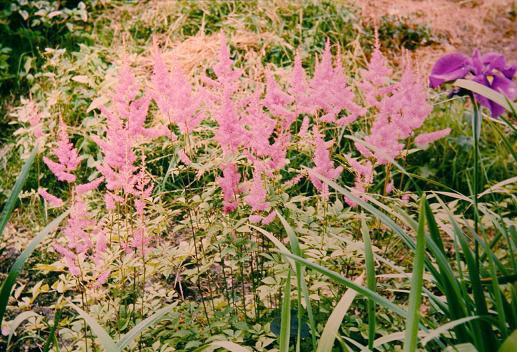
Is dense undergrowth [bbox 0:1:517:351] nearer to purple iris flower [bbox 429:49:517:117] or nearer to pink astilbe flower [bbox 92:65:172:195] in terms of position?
pink astilbe flower [bbox 92:65:172:195]

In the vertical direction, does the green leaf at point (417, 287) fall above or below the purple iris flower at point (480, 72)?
below

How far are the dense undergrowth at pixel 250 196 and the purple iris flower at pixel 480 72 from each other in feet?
0.58

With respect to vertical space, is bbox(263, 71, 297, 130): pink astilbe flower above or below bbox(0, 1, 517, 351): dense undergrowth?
above

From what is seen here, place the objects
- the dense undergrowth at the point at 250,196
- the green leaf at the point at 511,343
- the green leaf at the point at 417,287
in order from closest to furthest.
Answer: the green leaf at the point at 511,343
the green leaf at the point at 417,287
the dense undergrowth at the point at 250,196

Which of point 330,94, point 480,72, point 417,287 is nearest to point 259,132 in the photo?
point 330,94

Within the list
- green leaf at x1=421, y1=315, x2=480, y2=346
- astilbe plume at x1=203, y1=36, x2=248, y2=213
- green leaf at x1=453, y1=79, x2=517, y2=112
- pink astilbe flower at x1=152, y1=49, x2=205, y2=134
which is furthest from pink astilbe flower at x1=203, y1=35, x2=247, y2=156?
green leaf at x1=421, y1=315, x2=480, y2=346

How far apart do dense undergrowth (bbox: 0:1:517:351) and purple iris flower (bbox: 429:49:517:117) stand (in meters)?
0.18

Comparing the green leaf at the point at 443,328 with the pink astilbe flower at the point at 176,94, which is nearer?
the green leaf at the point at 443,328

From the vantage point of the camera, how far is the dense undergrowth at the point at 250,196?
4.90 feet

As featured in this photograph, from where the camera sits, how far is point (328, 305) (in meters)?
2.04

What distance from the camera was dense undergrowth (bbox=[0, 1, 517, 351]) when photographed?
58.8 inches

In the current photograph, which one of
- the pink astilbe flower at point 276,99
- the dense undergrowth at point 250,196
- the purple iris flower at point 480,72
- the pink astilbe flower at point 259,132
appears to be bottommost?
→ the dense undergrowth at point 250,196

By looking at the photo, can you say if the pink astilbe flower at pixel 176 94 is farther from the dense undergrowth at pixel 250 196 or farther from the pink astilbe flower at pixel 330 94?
the pink astilbe flower at pixel 330 94

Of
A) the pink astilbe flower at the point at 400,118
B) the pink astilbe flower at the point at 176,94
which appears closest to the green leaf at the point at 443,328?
the pink astilbe flower at the point at 400,118
